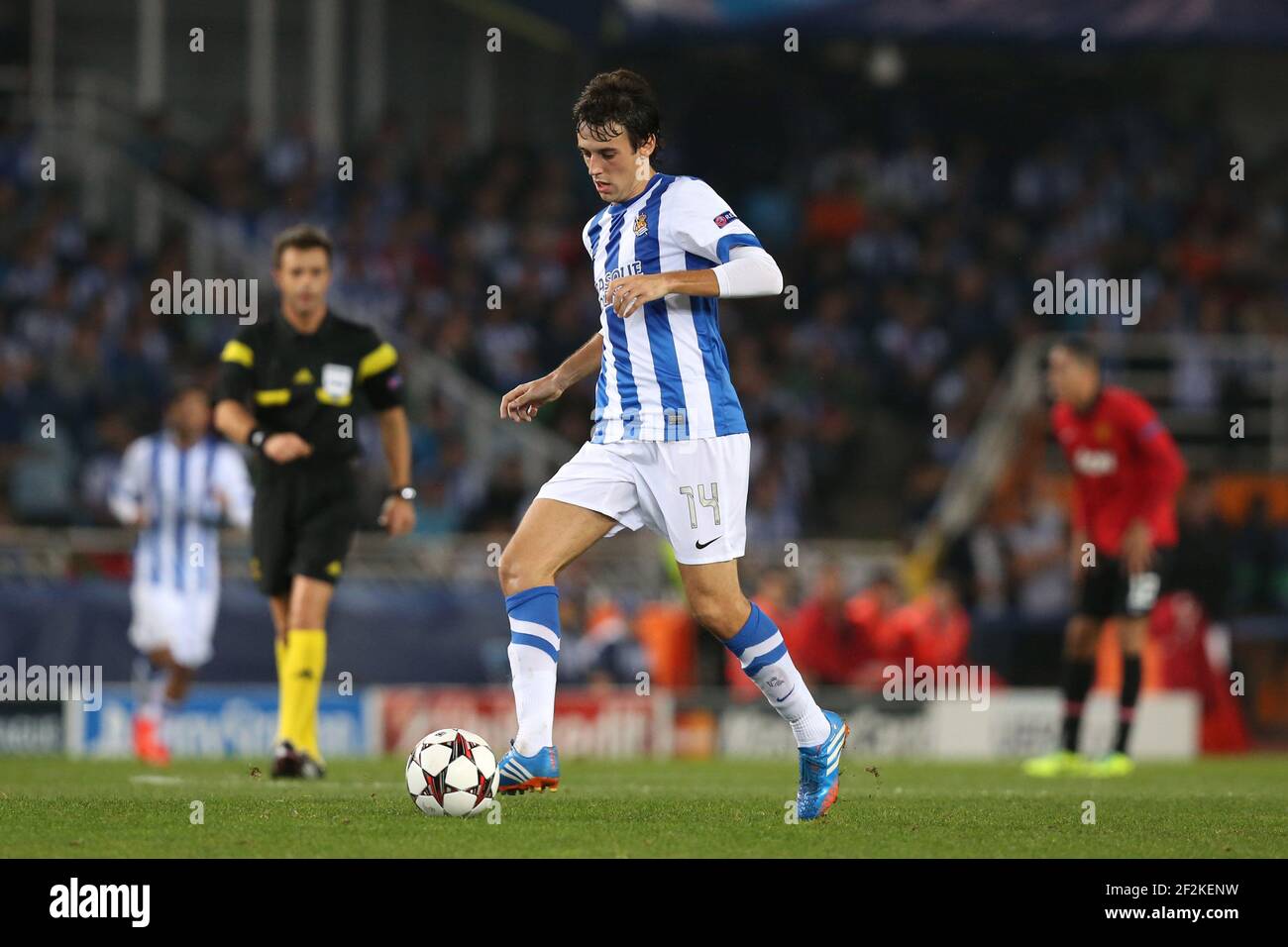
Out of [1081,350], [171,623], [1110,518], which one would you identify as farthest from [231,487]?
[1110,518]

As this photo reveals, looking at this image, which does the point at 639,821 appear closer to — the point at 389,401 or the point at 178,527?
the point at 389,401

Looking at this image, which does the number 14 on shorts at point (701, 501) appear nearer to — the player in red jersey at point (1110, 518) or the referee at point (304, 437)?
the referee at point (304, 437)

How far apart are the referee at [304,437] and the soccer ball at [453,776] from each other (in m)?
2.42

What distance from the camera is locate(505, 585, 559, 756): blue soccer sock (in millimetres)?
7160

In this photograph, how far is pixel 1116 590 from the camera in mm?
12000

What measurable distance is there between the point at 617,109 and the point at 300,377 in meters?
3.10

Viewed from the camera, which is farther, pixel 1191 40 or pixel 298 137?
pixel 298 137

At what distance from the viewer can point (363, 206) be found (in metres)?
22.0

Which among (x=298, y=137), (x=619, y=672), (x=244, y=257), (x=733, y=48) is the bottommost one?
(x=619, y=672)


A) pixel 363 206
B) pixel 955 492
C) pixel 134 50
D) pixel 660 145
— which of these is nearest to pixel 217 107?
pixel 134 50

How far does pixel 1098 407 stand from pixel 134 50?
15.6 meters

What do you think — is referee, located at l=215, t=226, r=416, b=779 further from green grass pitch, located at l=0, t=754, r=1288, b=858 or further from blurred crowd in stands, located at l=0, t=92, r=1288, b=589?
blurred crowd in stands, located at l=0, t=92, r=1288, b=589

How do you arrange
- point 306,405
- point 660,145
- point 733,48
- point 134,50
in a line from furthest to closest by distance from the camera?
point 733,48 < point 134,50 < point 306,405 < point 660,145
